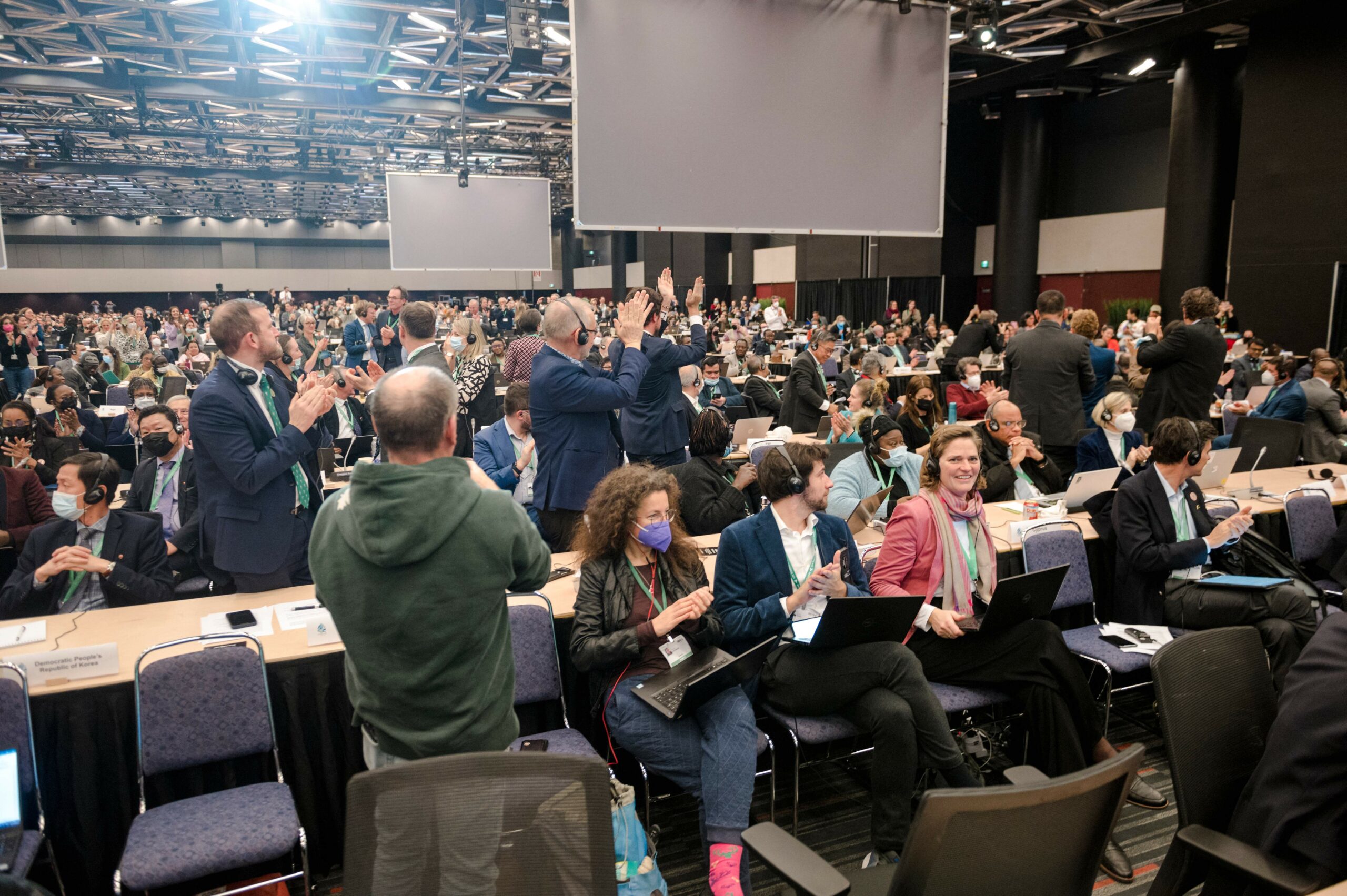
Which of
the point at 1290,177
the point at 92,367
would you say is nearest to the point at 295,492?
the point at 92,367

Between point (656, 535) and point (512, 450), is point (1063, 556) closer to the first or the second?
point (656, 535)

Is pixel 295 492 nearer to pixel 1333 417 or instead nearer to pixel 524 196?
pixel 1333 417

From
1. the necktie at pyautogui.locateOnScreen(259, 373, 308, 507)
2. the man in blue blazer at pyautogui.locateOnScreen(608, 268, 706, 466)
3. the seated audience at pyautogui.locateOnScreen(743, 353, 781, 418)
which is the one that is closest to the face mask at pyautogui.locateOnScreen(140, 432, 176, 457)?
the necktie at pyautogui.locateOnScreen(259, 373, 308, 507)

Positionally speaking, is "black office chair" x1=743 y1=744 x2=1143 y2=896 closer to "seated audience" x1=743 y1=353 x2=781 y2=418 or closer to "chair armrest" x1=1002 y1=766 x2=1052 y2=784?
"chair armrest" x1=1002 y1=766 x2=1052 y2=784

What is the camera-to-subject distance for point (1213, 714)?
6.57 feet

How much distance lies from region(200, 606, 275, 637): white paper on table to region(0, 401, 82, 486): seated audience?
2479 millimetres

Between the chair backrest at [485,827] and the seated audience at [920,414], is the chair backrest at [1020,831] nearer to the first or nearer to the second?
the chair backrest at [485,827]

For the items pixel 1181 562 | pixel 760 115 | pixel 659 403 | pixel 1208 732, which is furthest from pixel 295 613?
pixel 1181 562

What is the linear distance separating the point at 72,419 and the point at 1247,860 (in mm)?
7435

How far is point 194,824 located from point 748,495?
10.1ft

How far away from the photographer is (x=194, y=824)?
2254 millimetres

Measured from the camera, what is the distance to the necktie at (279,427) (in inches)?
115

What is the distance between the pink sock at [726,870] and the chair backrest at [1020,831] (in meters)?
0.98

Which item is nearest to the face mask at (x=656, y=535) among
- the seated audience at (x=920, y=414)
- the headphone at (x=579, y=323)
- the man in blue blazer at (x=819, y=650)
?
the man in blue blazer at (x=819, y=650)
